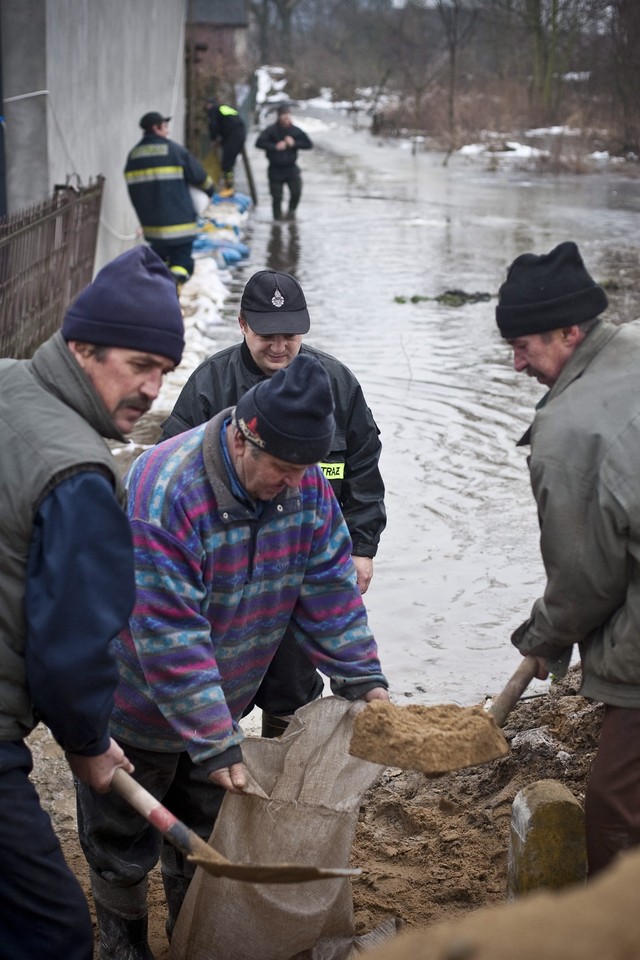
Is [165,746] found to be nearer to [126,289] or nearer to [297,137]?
[126,289]

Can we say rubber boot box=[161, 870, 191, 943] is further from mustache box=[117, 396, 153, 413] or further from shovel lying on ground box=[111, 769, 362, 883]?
mustache box=[117, 396, 153, 413]

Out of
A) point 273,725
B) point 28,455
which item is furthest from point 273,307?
point 28,455

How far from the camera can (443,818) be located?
449cm

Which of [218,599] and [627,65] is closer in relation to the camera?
[218,599]

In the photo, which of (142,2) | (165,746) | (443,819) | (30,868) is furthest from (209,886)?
(142,2)

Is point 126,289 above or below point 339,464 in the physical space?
above

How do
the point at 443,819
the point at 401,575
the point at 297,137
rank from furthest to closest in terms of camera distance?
the point at 297,137 < the point at 401,575 < the point at 443,819

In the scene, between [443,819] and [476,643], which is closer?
[443,819]

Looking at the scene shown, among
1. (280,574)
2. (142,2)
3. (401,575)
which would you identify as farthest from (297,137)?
(280,574)

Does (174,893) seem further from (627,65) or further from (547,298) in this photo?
(627,65)

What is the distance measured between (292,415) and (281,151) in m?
16.7

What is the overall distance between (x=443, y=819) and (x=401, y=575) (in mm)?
2272

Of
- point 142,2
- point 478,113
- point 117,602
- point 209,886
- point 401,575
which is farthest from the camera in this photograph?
point 478,113

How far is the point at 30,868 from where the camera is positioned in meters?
2.79
